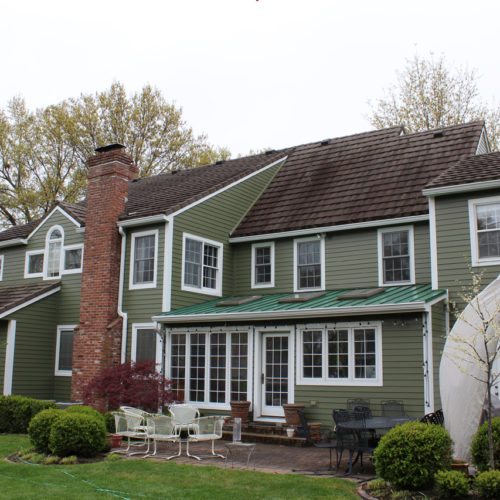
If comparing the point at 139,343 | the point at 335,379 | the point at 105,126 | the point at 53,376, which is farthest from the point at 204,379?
the point at 105,126

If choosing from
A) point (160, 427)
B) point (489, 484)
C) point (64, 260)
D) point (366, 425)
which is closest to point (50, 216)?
point (64, 260)

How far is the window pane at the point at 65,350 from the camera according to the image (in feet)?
58.5

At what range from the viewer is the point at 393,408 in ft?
40.4

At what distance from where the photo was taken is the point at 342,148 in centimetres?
1984

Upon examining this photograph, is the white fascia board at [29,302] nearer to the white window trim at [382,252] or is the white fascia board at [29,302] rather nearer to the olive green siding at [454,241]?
the white window trim at [382,252]

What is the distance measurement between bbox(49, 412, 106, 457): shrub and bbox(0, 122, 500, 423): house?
15.0 ft

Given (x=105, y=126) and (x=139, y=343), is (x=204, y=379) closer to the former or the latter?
(x=139, y=343)

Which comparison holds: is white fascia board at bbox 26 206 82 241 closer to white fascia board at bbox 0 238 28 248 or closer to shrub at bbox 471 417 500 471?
white fascia board at bbox 0 238 28 248

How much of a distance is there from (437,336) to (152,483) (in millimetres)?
7057

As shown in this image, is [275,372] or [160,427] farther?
[275,372]

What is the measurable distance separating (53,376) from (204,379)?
5578 mm

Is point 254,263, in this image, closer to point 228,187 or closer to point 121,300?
point 228,187

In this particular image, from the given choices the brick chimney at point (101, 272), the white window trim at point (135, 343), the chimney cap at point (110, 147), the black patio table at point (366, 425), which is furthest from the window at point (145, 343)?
the black patio table at point (366, 425)

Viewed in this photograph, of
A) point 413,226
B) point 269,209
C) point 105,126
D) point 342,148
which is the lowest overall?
point 413,226
